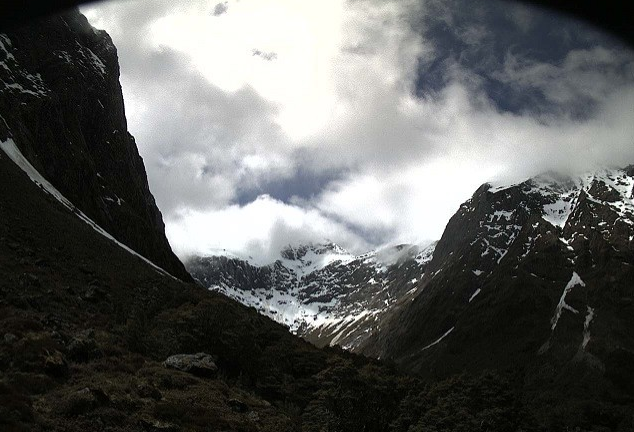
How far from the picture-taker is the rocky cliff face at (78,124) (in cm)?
6206

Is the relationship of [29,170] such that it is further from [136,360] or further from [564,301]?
[564,301]

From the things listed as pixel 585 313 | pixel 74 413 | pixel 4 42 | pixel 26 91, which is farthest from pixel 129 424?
pixel 585 313

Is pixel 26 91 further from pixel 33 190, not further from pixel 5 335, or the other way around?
pixel 5 335

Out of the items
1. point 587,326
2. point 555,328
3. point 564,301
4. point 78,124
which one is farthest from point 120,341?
point 564,301

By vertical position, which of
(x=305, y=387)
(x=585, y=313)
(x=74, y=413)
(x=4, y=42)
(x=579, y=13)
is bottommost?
(x=74, y=413)

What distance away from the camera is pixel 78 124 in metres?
74.2

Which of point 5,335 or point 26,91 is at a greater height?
point 26,91

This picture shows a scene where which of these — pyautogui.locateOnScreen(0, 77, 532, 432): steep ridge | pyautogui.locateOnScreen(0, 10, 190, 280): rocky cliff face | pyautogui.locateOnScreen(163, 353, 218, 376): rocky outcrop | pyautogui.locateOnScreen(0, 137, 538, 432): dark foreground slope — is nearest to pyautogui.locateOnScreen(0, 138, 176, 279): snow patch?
pyautogui.locateOnScreen(0, 10, 190, 280): rocky cliff face

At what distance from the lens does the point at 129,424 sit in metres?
12.1

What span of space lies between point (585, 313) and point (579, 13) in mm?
184561

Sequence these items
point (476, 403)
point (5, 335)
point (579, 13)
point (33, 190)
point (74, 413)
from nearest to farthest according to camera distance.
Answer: point (579, 13), point (74, 413), point (5, 335), point (476, 403), point (33, 190)

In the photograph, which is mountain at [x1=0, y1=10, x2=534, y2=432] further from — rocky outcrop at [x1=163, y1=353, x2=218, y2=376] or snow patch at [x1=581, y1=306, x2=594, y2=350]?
snow patch at [x1=581, y1=306, x2=594, y2=350]

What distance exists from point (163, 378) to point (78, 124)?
218 ft

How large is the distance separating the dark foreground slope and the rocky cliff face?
104 ft
